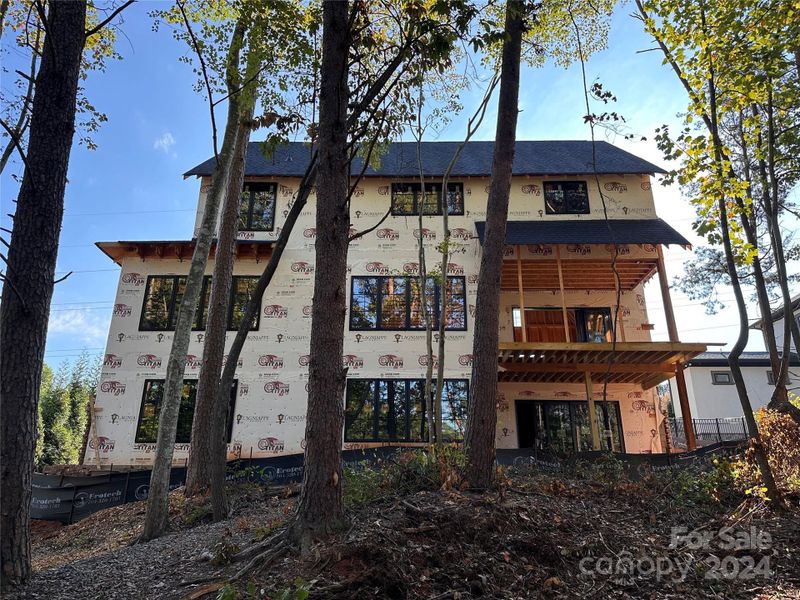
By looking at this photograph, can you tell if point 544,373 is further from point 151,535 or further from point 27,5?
point 27,5

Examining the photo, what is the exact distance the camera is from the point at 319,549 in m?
3.50

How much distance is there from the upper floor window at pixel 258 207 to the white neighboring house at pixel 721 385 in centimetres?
2151

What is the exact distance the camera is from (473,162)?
620 inches

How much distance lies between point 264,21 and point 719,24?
18.6ft

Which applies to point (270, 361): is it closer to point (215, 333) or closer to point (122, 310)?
point (215, 333)

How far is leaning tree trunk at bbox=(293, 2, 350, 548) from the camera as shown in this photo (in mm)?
3830

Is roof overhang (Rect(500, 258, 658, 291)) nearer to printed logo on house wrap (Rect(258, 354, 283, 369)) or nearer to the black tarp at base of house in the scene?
the black tarp at base of house

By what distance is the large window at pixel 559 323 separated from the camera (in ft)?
49.3

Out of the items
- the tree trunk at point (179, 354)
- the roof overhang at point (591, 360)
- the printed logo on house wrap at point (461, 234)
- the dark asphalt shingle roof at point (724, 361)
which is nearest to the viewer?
the tree trunk at point (179, 354)

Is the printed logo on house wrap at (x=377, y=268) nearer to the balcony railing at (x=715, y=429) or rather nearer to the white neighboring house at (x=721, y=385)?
the balcony railing at (x=715, y=429)

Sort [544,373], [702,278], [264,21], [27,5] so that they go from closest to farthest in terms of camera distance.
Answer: [264,21], [27,5], [544,373], [702,278]

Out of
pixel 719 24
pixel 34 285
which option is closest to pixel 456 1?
pixel 719 24

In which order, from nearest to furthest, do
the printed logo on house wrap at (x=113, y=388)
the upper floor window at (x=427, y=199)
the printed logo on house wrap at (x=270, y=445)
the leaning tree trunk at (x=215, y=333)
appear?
the leaning tree trunk at (x=215, y=333), the printed logo on house wrap at (x=270, y=445), the printed logo on house wrap at (x=113, y=388), the upper floor window at (x=427, y=199)

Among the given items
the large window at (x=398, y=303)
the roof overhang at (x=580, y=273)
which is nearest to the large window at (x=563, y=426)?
the large window at (x=398, y=303)
